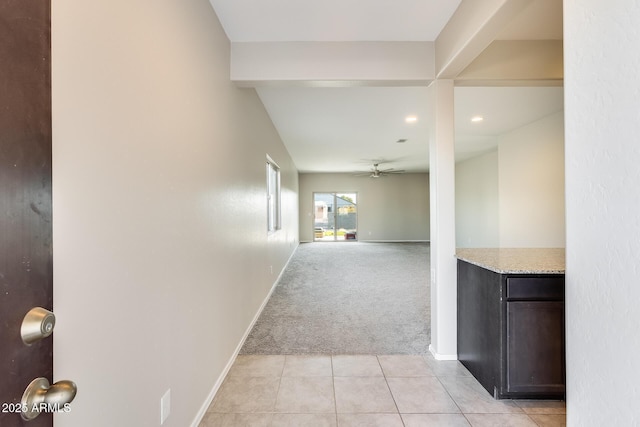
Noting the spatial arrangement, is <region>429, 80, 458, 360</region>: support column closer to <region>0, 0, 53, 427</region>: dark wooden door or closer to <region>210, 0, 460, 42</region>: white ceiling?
<region>210, 0, 460, 42</region>: white ceiling

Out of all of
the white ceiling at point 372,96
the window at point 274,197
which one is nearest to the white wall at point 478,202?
the white ceiling at point 372,96

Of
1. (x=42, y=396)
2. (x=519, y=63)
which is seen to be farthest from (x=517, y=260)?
(x=42, y=396)

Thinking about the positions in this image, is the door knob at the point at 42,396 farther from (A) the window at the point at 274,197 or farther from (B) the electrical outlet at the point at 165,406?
(A) the window at the point at 274,197

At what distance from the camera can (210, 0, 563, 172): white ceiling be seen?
77.0 inches

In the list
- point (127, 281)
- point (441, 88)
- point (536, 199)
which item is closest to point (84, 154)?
point (127, 281)

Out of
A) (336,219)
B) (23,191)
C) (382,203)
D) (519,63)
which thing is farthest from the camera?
(336,219)

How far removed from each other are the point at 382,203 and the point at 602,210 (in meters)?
9.80

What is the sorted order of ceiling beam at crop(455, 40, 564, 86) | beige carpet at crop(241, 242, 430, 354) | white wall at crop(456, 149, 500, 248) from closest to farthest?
ceiling beam at crop(455, 40, 564, 86), beige carpet at crop(241, 242, 430, 354), white wall at crop(456, 149, 500, 248)

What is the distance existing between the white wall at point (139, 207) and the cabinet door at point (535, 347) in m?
1.95

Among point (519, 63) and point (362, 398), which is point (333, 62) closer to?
point (519, 63)

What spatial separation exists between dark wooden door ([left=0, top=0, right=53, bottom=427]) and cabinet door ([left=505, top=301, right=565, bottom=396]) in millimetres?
2192

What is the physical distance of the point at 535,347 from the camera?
1.77 metres

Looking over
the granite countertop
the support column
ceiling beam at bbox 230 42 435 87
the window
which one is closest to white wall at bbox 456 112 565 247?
the granite countertop

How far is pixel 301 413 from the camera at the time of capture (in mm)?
1722
